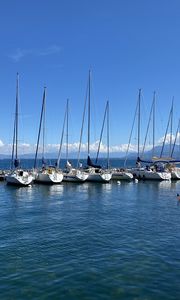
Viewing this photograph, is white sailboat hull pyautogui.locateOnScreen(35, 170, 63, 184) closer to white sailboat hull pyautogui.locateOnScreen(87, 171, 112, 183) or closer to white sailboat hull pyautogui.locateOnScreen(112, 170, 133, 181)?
white sailboat hull pyautogui.locateOnScreen(87, 171, 112, 183)

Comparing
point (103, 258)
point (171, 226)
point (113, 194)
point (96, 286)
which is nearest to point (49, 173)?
point (113, 194)

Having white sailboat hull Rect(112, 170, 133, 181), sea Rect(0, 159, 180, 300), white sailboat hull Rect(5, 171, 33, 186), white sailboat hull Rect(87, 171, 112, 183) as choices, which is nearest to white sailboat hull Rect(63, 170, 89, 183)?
white sailboat hull Rect(87, 171, 112, 183)


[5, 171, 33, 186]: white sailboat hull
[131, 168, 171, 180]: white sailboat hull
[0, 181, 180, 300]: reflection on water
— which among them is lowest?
[0, 181, 180, 300]: reflection on water

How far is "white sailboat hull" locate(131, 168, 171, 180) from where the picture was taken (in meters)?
74.3

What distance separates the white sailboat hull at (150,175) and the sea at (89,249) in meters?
27.7

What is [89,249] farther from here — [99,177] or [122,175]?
[122,175]

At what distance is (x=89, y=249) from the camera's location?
79.8 ft

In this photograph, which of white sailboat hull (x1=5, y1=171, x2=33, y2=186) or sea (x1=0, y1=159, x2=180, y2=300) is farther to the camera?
white sailboat hull (x1=5, y1=171, x2=33, y2=186)

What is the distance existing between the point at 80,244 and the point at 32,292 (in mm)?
8502

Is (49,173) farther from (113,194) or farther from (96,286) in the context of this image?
(96,286)

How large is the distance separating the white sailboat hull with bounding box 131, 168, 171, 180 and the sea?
27.7 meters

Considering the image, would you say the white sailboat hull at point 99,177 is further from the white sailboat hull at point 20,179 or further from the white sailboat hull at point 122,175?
the white sailboat hull at point 20,179

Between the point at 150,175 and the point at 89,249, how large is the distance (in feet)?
172

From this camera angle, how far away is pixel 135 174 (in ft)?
254
